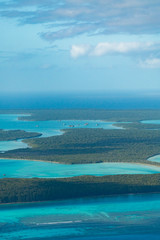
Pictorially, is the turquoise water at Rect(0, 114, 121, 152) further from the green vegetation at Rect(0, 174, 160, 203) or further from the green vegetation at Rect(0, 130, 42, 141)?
the green vegetation at Rect(0, 174, 160, 203)

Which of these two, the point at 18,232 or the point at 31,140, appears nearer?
the point at 18,232

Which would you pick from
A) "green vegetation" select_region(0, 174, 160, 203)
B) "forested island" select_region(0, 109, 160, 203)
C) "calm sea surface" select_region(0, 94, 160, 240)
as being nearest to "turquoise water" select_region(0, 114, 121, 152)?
"forested island" select_region(0, 109, 160, 203)

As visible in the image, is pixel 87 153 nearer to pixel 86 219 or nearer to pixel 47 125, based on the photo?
pixel 86 219

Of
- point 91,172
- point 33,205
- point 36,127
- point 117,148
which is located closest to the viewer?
point 33,205

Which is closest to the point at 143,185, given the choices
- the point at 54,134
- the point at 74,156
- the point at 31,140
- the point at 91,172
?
the point at 91,172

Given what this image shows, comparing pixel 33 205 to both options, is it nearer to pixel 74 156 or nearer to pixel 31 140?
pixel 74 156

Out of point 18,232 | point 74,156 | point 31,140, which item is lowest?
point 18,232

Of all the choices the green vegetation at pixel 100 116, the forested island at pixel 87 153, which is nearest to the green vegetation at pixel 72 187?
the forested island at pixel 87 153

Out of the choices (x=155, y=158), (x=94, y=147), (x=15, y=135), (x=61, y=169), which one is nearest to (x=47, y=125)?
(x=15, y=135)
